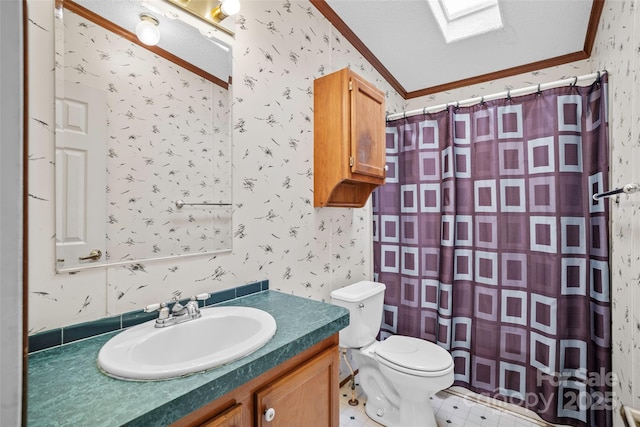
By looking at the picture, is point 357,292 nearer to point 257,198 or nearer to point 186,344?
point 257,198

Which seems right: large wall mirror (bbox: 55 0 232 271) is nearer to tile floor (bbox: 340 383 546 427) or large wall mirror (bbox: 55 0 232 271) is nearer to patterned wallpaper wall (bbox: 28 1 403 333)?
patterned wallpaper wall (bbox: 28 1 403 333)

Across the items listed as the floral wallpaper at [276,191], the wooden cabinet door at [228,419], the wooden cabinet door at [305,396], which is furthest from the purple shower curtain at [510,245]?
the wooden cabinet door at [228,419]

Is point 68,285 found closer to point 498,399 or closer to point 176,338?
point 176,338

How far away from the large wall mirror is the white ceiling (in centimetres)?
110

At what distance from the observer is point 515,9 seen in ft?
5.54

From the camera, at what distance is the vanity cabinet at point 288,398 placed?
28.0 inches

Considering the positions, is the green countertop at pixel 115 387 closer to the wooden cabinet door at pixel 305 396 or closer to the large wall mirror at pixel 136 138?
the wooden cabinet door at pixel 305 396

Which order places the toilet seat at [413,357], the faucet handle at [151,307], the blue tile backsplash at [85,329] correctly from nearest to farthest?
the blue tile backsplash at [85,329] → the faucet handle at [151,307] → the toilet seat at [413,357]

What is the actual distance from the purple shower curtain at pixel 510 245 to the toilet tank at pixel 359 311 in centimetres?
42

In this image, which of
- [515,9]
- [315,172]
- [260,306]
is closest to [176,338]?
[260,306]

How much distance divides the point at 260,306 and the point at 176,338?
0.33 metres

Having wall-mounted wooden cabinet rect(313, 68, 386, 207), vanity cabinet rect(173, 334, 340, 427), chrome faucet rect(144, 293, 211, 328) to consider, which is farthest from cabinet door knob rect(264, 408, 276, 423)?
wall-mounted wooden cabinet rect(313, 68, 386, 207)

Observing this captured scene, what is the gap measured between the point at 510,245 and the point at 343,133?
1280 mm

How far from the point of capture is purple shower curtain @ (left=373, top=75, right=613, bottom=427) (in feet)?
5.34
